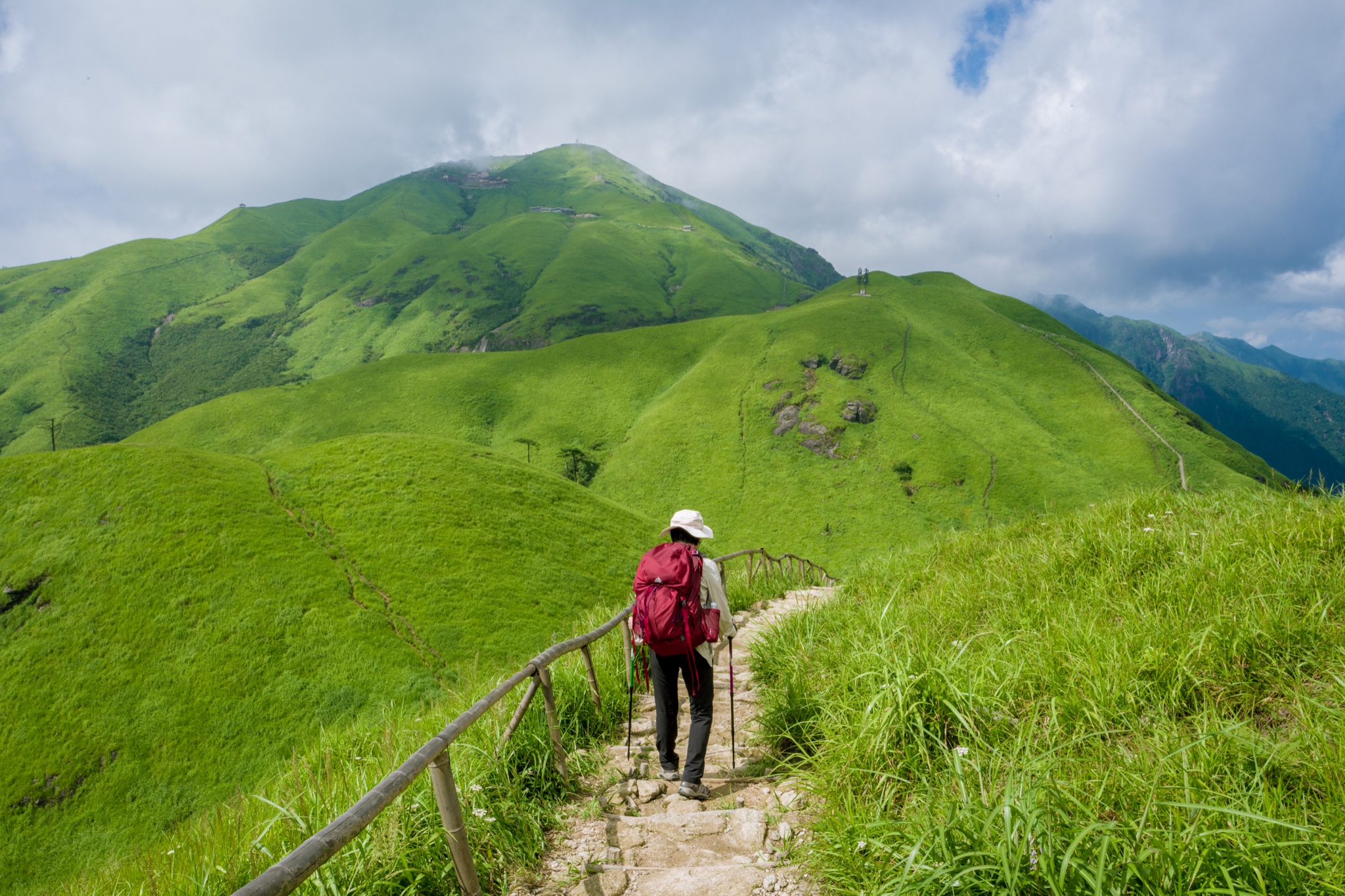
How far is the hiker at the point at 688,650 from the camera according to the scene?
5551mm

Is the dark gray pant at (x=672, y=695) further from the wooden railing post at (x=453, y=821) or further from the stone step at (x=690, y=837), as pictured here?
the wooden railing post at (x=453, y=821)

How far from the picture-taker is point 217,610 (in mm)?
30422

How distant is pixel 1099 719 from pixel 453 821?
430 cm

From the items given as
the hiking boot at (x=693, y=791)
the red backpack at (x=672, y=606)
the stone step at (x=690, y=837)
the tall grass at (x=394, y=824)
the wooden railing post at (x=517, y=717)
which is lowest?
the hiking boot at (x=693, y=791)

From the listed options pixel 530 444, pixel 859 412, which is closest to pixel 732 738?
pixel 530 444

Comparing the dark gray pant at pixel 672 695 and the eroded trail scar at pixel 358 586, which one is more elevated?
the dark gray pant at pixel 672 695

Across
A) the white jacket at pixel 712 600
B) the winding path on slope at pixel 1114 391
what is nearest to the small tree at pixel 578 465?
the winding path on slope at pixel 1114 391

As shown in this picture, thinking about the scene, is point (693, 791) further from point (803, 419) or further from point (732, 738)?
point (803, 419)

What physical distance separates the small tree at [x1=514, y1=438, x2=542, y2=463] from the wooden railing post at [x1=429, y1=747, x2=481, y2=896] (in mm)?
98213

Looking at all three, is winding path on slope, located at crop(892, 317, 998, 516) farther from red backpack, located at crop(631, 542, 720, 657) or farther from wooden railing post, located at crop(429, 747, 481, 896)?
wooden railing post, located at crop(429, 747, 481, 896)

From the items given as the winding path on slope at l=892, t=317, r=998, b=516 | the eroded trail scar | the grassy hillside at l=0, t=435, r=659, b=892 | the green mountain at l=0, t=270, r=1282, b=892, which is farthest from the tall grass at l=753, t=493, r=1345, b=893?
the winding path on slope at l=892, t=317, r=998, b=516

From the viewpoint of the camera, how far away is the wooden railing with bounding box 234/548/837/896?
8.66 ft

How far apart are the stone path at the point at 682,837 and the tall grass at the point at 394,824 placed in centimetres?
32

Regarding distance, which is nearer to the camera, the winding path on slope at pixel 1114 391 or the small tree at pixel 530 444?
the winding path on slope at pixel 1114 391
